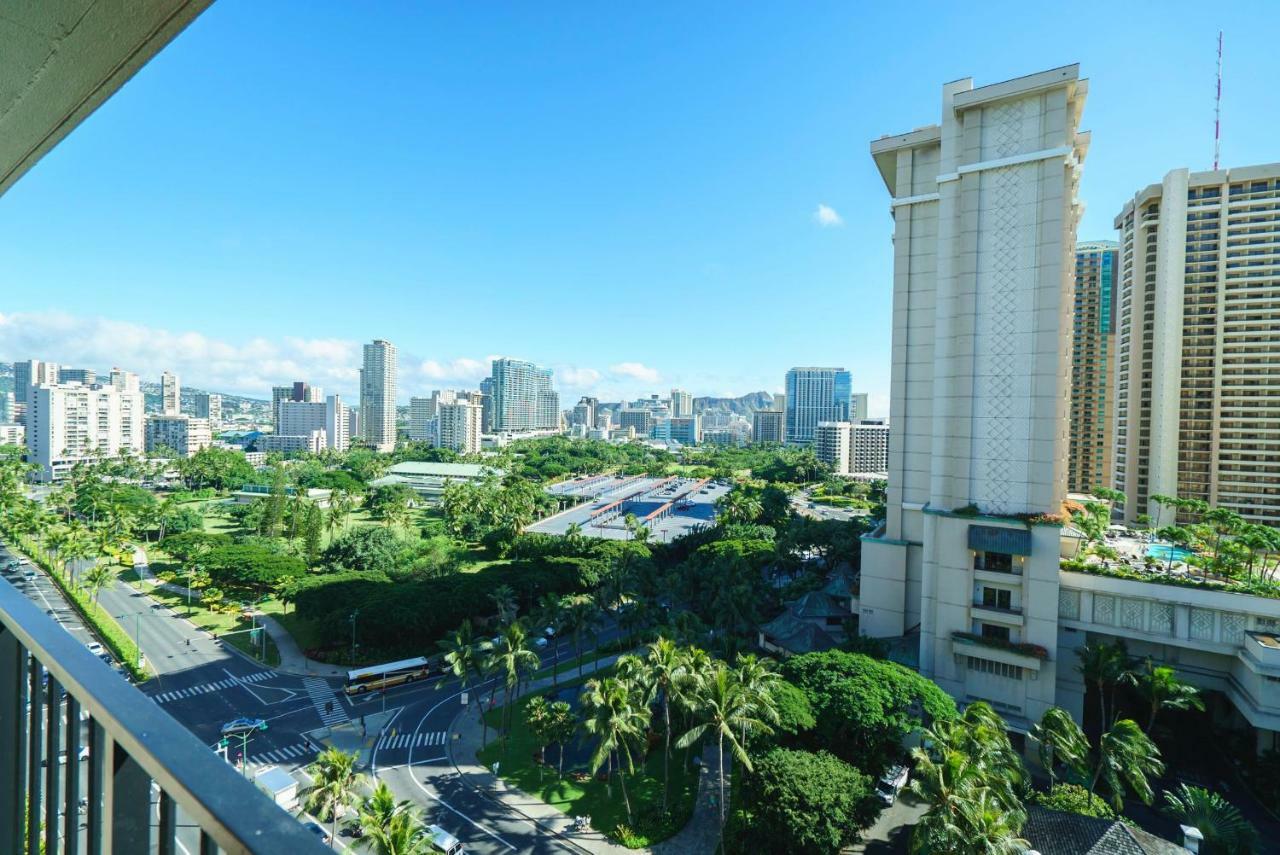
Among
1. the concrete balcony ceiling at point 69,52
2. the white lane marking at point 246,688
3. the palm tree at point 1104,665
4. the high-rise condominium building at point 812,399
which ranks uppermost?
the high-rise condominium building at point 812,399

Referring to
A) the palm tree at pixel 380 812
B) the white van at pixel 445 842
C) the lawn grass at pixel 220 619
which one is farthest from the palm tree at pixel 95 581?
the palm tree at pixel 380 812

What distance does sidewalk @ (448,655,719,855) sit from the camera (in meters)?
14.1

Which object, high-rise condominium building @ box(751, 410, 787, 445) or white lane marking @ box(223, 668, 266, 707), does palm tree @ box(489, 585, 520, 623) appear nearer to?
white lane marking @ box(223, 668, 266, 707)

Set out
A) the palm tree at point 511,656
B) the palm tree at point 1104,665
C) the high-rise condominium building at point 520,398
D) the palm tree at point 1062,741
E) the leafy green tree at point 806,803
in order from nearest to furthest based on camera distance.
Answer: the leafy green tree at point 806,803 → the palm tree at point 1062,741 → the palm tree at point 1104,665 → the palm tree at point 511,656 → the high-rise condominium building at point 520,398

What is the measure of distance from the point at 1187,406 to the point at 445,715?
1642 inches

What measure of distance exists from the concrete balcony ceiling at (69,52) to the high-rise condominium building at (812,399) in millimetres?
148221

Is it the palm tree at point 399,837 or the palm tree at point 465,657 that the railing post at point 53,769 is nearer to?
the palm tree at point 399,837

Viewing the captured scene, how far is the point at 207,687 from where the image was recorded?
21.0 metres

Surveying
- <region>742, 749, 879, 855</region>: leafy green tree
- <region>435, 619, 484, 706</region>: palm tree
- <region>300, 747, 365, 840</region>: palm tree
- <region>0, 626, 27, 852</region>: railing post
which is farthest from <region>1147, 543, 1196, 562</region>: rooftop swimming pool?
<region>0, 626, 27, 852</region>: railing post

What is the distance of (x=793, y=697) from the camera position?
50.1 ft

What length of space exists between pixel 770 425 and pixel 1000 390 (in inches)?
5461

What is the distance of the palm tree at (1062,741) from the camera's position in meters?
13.4

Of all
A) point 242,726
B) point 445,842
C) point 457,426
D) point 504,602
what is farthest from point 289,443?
point 445,842

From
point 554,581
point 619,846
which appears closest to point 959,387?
point 619,846
